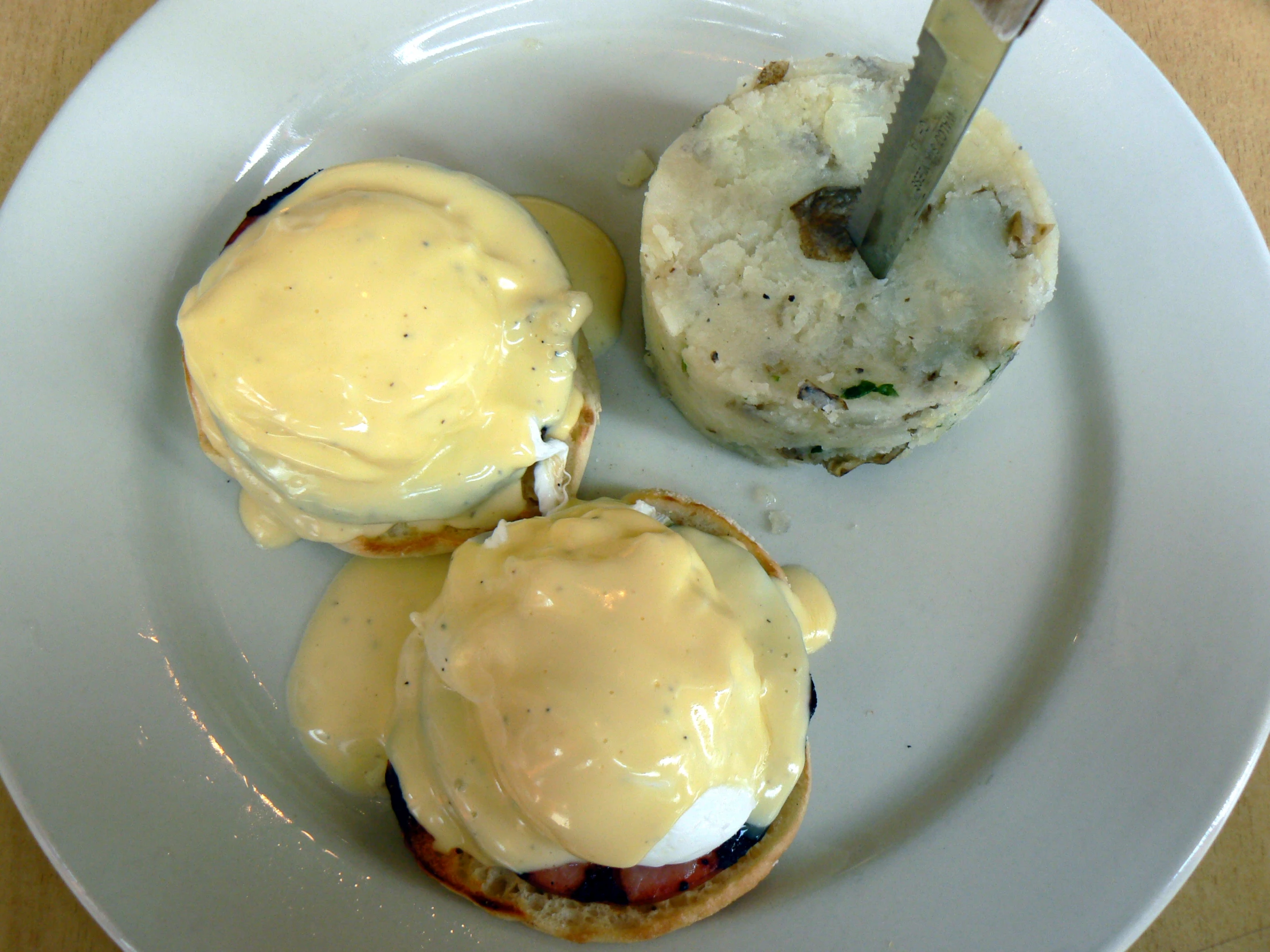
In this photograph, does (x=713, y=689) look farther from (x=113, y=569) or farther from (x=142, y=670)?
(x=113, y=569)

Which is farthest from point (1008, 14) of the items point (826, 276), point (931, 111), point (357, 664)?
point (357, 664)

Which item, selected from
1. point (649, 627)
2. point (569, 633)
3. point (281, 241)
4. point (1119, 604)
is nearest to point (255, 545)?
point (281, 241)

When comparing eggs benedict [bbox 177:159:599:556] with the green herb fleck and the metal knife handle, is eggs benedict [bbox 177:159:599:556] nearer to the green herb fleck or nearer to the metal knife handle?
the green herb fleck

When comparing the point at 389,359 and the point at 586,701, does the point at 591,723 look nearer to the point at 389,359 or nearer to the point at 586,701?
the point at 586,701

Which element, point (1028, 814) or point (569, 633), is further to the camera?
point (1028, 814)

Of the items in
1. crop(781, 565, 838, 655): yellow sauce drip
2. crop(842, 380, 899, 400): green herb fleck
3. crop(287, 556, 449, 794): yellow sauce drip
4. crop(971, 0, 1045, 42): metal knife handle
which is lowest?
crop(287, 556, 449, 794): yellow sauce drip

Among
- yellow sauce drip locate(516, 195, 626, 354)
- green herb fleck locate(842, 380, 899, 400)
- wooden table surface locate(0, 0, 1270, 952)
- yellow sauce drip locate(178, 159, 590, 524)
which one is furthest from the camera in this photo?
yellow sauce drip locate(516, 195, 626, 354)

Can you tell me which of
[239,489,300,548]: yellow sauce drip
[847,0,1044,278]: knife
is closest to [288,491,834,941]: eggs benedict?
[239,489,300,548]: yellow sauce drip
